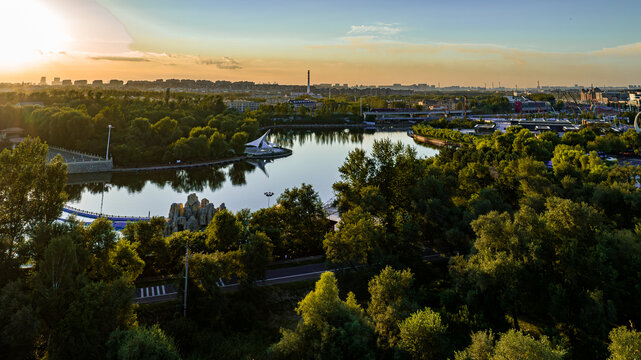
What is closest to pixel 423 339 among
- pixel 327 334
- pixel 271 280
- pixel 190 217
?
pixel 327 334

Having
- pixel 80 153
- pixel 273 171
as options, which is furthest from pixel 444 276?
pixel 80 153

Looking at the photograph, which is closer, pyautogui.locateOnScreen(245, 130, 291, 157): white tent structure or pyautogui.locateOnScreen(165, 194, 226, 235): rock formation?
pyautogui.locateOnScreen(165, 194, 226, 235): rock formation

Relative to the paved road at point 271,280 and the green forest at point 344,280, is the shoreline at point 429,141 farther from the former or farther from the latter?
the paved road at point 271,280

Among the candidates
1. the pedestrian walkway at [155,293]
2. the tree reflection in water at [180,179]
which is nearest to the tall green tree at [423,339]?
the pedestrian walkway at [155,293]

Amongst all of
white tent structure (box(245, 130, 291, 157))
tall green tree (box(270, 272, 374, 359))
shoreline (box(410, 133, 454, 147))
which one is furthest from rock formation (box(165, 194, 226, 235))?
shoreline (box(410, 133, 454, 147))

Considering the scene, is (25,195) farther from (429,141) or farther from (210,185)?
(429,141)

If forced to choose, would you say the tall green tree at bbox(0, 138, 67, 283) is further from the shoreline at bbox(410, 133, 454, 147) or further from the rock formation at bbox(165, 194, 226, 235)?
the shoreline at bbox(410, 133, 454, 147)
